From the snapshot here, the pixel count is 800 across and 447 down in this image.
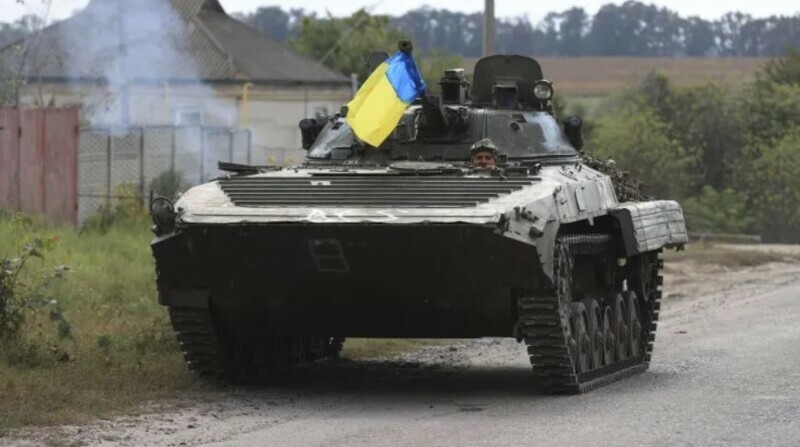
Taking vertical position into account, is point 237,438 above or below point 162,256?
below

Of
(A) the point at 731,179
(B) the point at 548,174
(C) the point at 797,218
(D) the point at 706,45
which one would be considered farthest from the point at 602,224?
(D) the point at 706,45

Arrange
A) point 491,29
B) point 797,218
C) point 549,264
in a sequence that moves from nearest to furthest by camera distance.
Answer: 1. point 549,264
2. point 491,29
3. point 797,218

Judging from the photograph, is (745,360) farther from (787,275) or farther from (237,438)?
(787,275)

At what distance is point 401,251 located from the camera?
12.3 metres

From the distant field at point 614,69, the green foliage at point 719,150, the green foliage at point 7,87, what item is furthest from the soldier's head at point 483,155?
the distant field at point 614,69

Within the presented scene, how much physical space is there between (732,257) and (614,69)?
4723cm

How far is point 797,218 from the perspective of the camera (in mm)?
39500

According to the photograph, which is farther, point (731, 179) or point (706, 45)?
point (706, 45)

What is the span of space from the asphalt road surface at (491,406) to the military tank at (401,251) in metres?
0.43

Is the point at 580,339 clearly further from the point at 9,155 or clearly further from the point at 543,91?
the point at 9,155

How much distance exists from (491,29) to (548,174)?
1202 centimetres

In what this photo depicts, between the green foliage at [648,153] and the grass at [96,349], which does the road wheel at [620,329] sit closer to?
the grass at [96,349]

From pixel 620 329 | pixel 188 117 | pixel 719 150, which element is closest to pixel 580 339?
pixel 620 329

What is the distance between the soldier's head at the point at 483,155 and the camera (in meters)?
13.6
